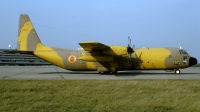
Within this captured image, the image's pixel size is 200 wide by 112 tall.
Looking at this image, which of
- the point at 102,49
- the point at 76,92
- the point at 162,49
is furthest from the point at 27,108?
the point at 162,49

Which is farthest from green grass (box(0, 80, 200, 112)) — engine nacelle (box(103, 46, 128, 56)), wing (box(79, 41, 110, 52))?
engine nacelle (box(103, 46, 128, 56))

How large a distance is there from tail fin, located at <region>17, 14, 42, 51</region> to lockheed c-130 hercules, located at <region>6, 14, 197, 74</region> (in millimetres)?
382

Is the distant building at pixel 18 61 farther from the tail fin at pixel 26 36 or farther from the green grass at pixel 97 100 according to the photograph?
the green grass at pixel 97 100

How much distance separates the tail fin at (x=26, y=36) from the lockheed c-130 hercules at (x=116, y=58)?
0.38m

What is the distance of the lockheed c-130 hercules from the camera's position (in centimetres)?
2291

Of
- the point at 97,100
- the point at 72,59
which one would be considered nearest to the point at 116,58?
the point at 72,59

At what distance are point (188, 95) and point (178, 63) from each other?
44.0 ft

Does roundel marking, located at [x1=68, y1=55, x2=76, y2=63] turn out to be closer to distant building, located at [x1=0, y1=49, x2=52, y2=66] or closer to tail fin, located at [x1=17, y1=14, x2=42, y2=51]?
tail fin, located at [x1=17, y1=14, x2=42, y2=51]

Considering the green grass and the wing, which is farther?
the wing

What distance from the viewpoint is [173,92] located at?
1173cm

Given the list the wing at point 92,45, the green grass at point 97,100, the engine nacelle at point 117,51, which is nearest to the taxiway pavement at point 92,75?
the engine nacelle at point 117,51

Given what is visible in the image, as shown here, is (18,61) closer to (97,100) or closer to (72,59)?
(72,59)

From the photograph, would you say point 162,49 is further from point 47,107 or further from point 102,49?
point 47,107

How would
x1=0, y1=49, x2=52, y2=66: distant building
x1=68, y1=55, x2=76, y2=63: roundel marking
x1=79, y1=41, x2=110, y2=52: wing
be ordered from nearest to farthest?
x1=79, y1=41, x2=110, y2=52: wing
x1=68, y1=55, x2=76, y2=63: roundel marking
x1=0, y1=49, x2=52, y2=66: distant building
